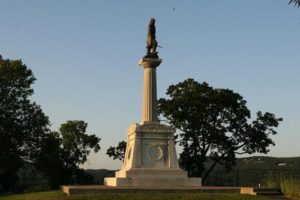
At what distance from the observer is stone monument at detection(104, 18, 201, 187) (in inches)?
965

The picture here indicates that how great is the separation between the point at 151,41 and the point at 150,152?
22.2ft

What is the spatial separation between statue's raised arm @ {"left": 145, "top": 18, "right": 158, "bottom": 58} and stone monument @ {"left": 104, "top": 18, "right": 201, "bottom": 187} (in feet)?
0.20

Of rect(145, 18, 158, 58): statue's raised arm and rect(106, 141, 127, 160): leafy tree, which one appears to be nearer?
rect(145, 18, 158, 58): statue's raised arm

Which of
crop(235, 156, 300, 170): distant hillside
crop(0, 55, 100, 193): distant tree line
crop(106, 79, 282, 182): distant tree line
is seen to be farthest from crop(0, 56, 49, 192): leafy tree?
crop(235, 156, 300, 170): distant hillside

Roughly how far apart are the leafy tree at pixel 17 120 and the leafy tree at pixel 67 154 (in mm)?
1159

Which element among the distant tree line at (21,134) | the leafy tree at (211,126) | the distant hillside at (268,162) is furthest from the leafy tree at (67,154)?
the distant hillside at (268,162)

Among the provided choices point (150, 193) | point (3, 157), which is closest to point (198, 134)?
point (3, 157)

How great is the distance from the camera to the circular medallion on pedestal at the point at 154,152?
2550 centimetres

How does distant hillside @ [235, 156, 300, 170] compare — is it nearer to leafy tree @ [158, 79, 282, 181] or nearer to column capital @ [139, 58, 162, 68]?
leafy tree @ [158, 79, 282, 181]

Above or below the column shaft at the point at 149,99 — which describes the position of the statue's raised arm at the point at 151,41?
above

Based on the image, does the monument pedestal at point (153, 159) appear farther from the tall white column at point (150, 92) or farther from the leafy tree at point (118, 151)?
the leafy tree at point (118, 151)

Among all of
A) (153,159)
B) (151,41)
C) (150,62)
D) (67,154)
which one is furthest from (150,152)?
(67,154)

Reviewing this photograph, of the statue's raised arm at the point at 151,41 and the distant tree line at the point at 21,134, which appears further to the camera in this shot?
the distant tree line at the point at 21,134

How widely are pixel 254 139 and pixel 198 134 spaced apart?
4586mm
